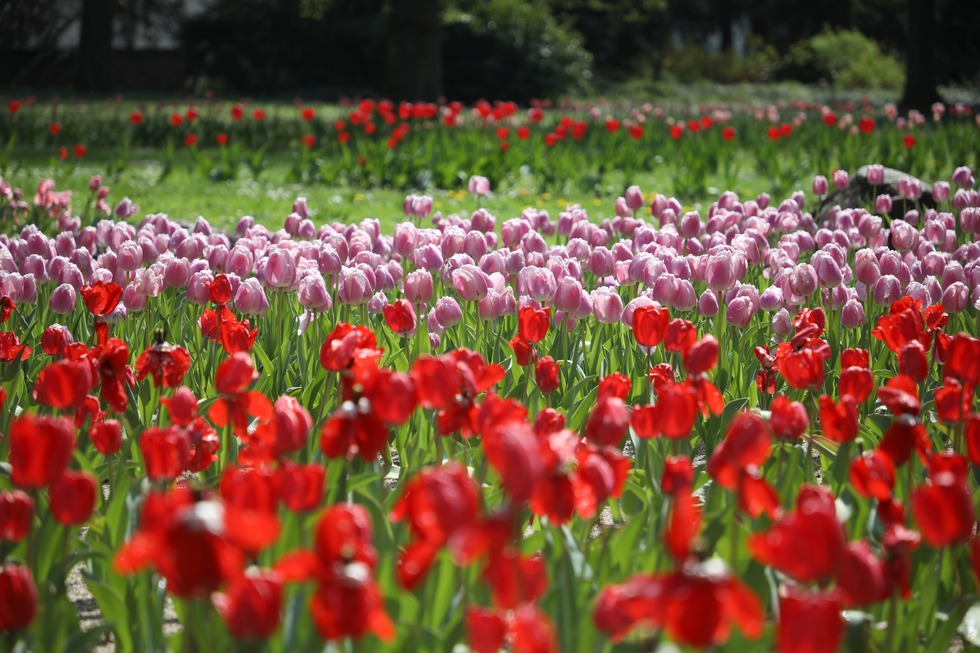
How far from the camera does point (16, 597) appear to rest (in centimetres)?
157

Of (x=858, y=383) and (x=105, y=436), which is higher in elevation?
(x=858, y=383)

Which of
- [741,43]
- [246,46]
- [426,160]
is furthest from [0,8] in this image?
[741,43]

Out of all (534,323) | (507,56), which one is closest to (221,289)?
(534,323)

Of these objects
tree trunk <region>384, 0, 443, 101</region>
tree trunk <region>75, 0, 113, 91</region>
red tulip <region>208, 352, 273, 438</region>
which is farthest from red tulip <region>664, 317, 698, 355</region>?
tree trunk <region>75, 0, 113, 91</region>

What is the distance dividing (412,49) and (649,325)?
1619cm

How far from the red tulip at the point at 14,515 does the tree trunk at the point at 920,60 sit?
21470 mm

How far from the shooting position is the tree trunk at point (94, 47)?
2694 centimetres

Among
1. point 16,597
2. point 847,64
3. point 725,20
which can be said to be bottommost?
point 16,597

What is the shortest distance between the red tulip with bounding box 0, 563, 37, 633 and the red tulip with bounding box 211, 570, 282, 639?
0.45m

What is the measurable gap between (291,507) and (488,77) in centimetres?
2566

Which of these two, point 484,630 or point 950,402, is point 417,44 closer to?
point 950,402

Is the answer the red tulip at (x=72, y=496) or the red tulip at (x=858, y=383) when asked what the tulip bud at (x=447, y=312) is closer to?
the red tulip at (x=858, y=383)

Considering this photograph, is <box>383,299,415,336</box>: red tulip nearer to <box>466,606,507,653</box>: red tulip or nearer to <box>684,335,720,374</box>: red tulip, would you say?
<box>684,335,720,374</box>: red tulip

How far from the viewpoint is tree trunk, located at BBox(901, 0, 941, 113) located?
20.8 metres
